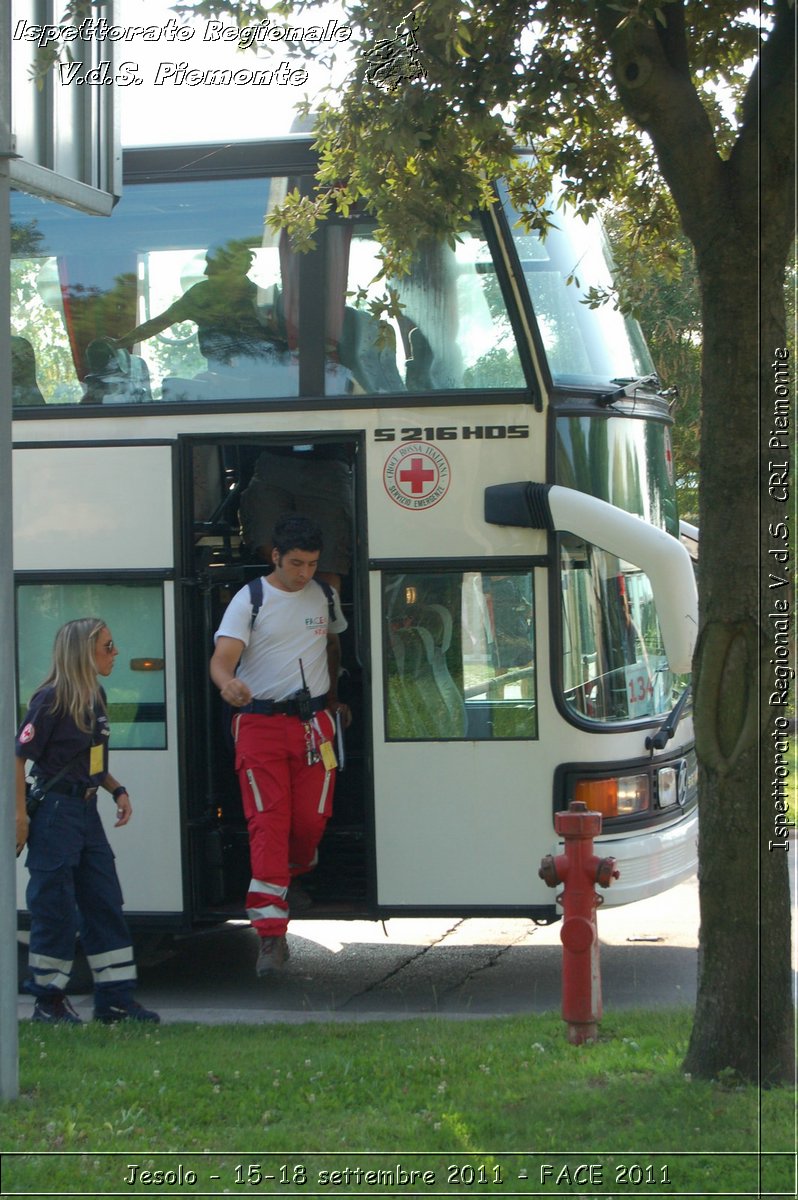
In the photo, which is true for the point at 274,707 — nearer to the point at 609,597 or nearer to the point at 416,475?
the point at 416,475

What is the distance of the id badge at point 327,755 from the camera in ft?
22.8

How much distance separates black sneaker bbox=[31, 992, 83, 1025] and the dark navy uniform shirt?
3.18 ft

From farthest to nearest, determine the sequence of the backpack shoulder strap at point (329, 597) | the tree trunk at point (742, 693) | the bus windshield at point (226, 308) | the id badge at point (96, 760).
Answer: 1. the backpack shoulder strap at point (329, 597)
2. the bus windshield at point (226, 308)
3. the id badge at point (96, 760)
4. the tree trunk at point (742, 693)

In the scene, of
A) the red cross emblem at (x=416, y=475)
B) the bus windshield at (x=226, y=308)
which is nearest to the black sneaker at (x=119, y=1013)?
the red cross emblem at (x=416, y=475)

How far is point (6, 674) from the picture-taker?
4.88m

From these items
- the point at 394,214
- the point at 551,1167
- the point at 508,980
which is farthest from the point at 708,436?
the point at 508,980

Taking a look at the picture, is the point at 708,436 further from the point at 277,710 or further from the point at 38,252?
the point at 38,252

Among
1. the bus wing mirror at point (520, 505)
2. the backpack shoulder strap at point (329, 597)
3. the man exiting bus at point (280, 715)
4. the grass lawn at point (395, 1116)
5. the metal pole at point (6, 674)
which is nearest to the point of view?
the grass lawn at point (395, 1116)

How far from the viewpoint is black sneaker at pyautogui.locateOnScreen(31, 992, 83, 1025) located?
249 inches

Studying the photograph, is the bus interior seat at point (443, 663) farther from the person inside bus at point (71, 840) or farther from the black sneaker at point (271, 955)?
the person inside bus at point (71, 840)

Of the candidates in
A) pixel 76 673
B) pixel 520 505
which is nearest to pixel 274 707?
pixel 76 673

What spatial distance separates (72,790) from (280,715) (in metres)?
1.09

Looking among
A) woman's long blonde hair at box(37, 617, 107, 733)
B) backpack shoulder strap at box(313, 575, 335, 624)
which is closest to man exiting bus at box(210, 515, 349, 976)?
backpack shoulder strap at box(313, 575, 335, 624)

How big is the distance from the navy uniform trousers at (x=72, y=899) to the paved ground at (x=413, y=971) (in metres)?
0.60
